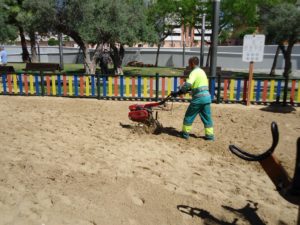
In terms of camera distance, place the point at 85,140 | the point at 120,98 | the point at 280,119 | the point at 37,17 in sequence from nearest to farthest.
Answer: the point at 85,140, the point at 280,119, the point at 120,98, the point at 37,17

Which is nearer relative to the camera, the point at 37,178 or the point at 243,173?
the point at 37,178

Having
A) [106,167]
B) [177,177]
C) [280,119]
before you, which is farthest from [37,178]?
[280,119]

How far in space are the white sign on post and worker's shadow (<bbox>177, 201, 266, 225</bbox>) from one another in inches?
289

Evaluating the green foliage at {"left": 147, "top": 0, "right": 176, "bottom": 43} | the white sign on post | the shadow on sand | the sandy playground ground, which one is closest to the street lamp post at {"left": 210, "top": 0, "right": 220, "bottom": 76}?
the white sign on post

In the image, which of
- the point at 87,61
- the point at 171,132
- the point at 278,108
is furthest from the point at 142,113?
the point at 87,61

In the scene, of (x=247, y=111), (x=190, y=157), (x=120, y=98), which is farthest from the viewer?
(x=120, y=98)

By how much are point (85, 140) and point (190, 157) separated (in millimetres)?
2119

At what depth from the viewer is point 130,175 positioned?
17.3 feet

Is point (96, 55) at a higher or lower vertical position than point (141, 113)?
higher

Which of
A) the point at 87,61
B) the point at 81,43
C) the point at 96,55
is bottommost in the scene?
the point at 87,61

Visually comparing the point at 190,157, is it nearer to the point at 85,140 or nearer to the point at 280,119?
the point at 85,140

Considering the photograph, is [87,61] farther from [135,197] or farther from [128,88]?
[135,197]

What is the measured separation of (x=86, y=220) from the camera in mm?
3977

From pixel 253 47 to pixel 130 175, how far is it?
7362 millimetres
